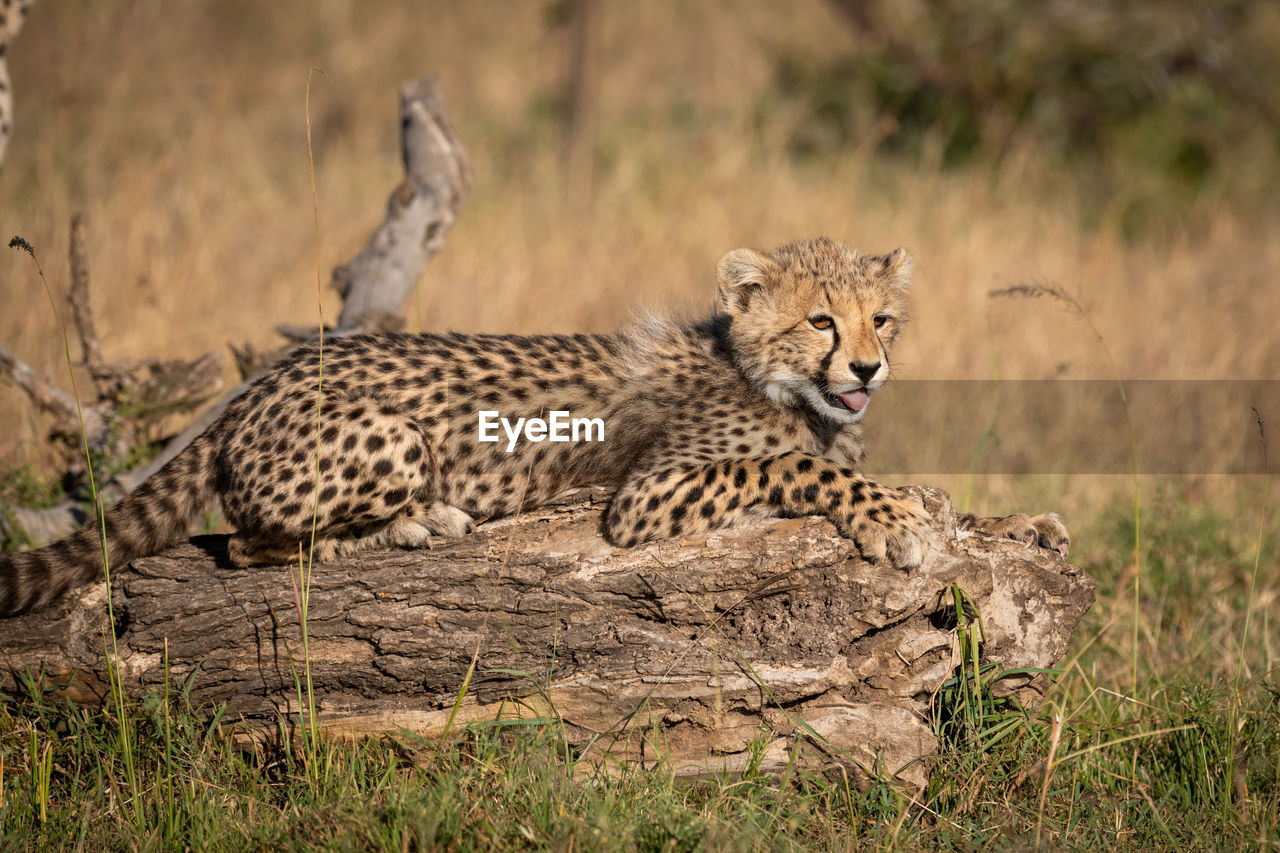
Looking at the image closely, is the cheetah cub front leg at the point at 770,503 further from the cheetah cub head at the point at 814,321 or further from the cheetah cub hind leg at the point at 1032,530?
the cheetah cub hind leg at the point at 1032,530

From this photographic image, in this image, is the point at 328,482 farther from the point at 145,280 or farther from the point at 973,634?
the point at 145,280

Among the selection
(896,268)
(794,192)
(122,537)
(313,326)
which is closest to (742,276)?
(896,268)

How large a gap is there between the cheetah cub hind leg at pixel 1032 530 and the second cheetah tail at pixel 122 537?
116 inches

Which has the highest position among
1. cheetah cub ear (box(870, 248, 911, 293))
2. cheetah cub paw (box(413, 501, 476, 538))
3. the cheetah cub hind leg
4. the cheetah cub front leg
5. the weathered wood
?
cheetah cub ear (box(870, 248, 911, 293))

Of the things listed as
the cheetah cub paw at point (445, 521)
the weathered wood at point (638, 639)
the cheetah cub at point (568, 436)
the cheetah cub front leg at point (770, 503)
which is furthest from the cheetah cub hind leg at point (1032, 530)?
the cheetah cub paw at point (445, 521)

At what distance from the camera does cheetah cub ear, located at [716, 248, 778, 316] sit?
424cm

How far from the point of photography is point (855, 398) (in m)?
3.97

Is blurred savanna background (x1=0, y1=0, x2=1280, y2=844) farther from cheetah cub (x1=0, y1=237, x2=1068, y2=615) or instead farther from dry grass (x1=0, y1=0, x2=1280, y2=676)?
cheetah cub (x1=0, y1=237, x2=1068, y2=615)

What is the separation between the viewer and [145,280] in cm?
701

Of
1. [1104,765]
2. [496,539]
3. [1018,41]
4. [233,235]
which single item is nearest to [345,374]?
[496,539]

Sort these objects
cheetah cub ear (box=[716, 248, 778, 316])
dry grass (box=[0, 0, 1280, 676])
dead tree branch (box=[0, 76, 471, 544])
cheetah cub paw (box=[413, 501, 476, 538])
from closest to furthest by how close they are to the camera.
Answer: cheetah cub paw (box=[413, 501, 476, 538]), cheetah cub ear (box=[716, 248, 778, 316]), dead tree branch (box=[0, 76, 471, 544]), dry grass (box=[0, 0, 1280, 676])

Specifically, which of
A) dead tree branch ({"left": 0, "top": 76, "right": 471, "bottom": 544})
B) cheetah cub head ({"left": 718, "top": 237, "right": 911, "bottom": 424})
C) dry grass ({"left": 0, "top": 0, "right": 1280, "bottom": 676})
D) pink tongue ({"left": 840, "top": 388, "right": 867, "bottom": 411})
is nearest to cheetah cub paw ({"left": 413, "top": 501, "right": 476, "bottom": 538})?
cheetah cub head ({"left": 718, "top": 237, "right": 911, "bottom": 424})

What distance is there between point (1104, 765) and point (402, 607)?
2.63m

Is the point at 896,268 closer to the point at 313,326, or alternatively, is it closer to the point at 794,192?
the point at 313,326
